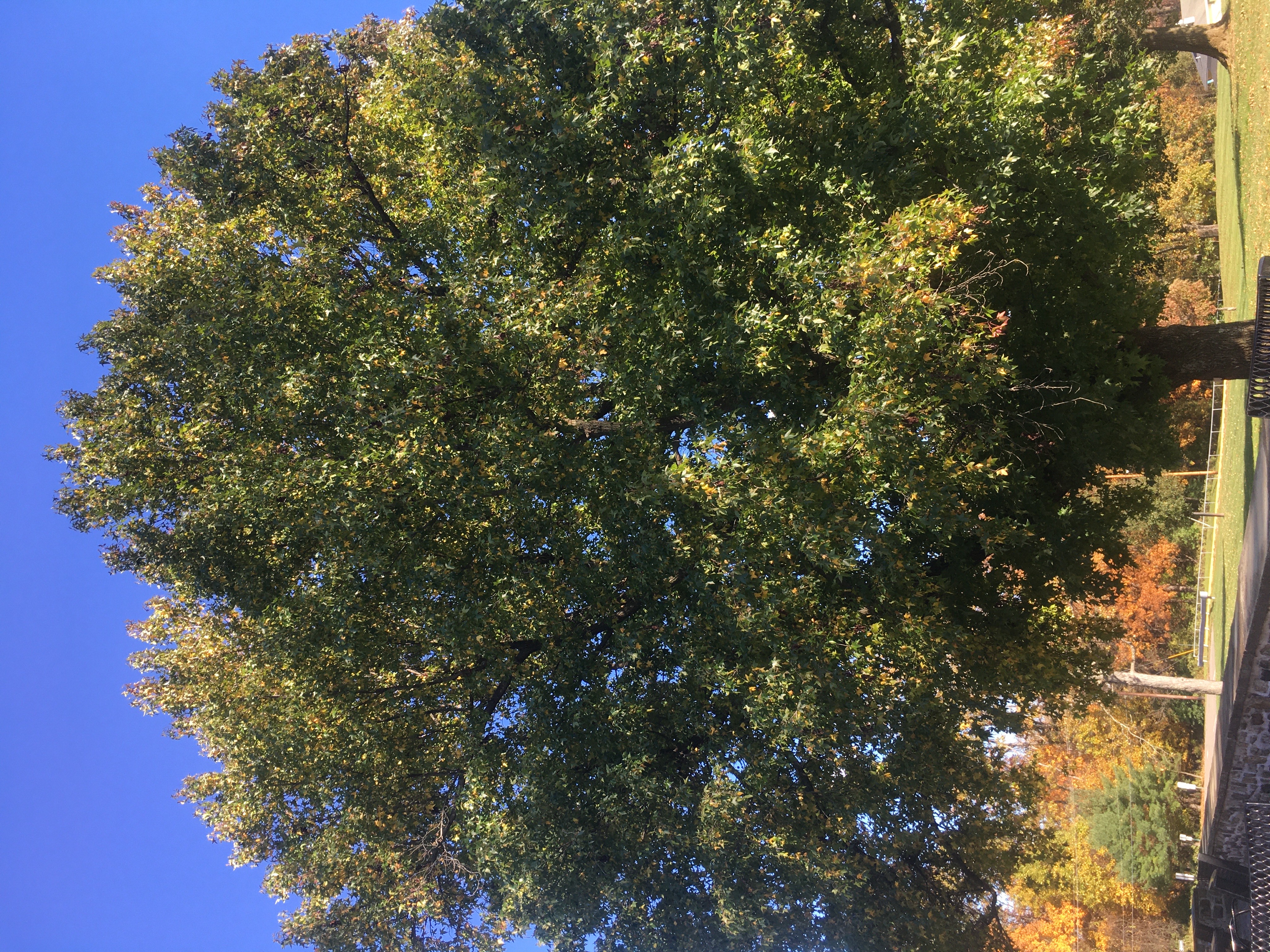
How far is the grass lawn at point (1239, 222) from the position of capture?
1583cm

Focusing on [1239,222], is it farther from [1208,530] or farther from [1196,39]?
[1208,530]

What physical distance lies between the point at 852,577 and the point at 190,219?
13.3 meters

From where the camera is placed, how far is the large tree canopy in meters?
11.4

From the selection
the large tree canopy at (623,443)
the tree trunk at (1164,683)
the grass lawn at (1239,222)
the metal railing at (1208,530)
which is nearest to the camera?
the large tree canopy at (623,443)

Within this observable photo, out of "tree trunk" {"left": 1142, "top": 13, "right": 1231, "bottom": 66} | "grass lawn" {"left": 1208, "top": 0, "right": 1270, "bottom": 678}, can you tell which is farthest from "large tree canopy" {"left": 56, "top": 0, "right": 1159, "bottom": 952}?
"tree trunk" {"left": 1142, "top": 13, "right": 1231, "bottom": 66}

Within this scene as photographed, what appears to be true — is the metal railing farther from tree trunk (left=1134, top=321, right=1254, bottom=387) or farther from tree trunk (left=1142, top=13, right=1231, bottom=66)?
tree trunk (left=1134, top=321, right=1254, bottom=387)

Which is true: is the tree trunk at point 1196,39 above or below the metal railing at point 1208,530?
above

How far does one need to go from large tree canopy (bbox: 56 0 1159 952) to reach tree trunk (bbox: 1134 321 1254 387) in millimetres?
743

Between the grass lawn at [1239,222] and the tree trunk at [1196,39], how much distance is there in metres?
0.51

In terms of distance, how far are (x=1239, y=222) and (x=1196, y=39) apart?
485cm

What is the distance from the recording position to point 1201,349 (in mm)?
13250

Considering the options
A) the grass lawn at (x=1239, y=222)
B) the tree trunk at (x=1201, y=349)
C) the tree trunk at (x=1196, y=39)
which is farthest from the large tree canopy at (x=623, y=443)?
the tree trunk at (x=1196, y=39)

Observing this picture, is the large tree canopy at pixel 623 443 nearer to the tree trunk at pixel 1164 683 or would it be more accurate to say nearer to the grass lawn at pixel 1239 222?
the grass lawn at pixel 1239 222

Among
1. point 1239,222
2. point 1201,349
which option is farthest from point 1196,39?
point 1201,349
